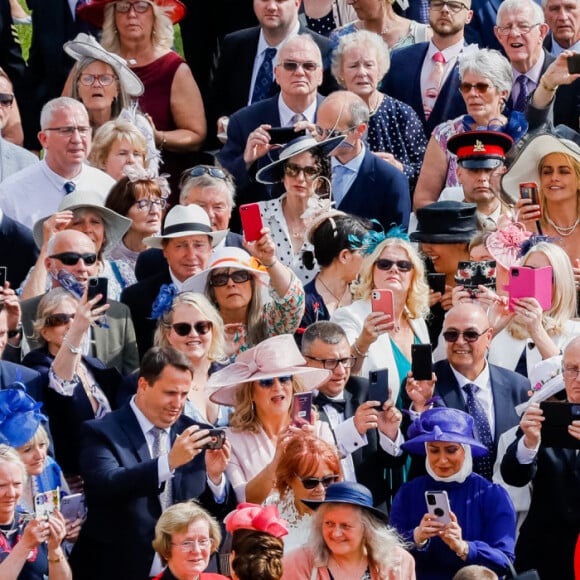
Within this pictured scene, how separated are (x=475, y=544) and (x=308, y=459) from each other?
97 cm

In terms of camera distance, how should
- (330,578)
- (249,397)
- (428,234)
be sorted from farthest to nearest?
(428,234), (249,397), (330,578)

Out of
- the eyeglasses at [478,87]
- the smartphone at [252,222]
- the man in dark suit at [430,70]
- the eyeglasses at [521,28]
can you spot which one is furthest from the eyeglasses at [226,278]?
the eyeglasses at [521,28]

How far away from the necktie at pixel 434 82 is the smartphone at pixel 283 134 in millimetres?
1593

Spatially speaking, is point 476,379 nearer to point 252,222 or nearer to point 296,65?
point 252,222

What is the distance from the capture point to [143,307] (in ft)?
40.9

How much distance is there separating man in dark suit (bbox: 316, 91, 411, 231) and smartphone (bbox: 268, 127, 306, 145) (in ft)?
0.54

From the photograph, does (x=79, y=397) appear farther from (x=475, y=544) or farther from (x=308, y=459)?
(x=475, y=544)

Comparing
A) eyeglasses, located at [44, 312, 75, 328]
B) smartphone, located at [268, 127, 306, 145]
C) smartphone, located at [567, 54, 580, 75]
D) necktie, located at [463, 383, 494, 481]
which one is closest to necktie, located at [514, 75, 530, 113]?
smartphone, located at [567, 54, 580, 75]

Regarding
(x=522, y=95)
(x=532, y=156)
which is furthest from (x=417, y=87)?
(x=532, y=156)

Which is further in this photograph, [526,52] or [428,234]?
[526,52]

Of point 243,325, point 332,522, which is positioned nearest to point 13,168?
point 243,325

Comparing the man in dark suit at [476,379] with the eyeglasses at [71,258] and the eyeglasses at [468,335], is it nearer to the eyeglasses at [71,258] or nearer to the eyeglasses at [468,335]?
the eyeglasses at [468,335]

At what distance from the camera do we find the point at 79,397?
11547 millimetres

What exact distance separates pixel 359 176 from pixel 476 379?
7.67 ft
